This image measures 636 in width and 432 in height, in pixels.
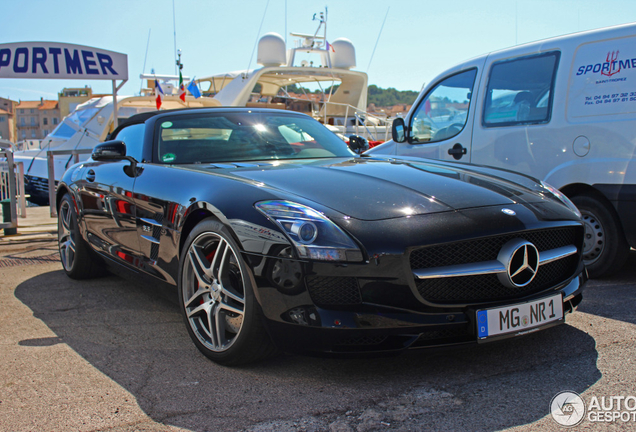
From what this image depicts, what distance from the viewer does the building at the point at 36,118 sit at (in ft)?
356

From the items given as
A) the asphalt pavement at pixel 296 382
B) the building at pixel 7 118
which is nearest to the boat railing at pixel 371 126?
the asphalt pavement at pixel 296 382

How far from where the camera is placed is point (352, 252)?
232 centimetres

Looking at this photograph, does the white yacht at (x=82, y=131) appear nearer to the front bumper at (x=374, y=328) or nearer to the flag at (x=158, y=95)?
the flag at (x=158, y=95)

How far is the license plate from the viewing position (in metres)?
2.36

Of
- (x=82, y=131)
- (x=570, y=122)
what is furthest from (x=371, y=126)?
(x=570, y=122)

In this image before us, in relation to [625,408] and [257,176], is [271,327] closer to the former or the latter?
[257,176]

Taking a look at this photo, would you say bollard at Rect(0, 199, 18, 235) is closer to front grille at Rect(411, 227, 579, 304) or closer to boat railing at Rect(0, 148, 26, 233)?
boat railing at Rect(0, 148, 26, 233)

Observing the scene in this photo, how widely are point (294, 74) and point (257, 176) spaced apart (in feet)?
60.6

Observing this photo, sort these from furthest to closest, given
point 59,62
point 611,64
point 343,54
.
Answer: point 343,54 < point 59,62 < point 611,64

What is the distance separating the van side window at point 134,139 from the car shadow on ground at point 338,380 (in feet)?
4.21

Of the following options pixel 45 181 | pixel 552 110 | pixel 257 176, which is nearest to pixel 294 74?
pixel 45 181

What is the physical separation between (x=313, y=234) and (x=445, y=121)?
369cm

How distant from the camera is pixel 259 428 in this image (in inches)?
82.2

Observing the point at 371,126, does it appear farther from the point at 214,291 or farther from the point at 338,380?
the point at 338,380
